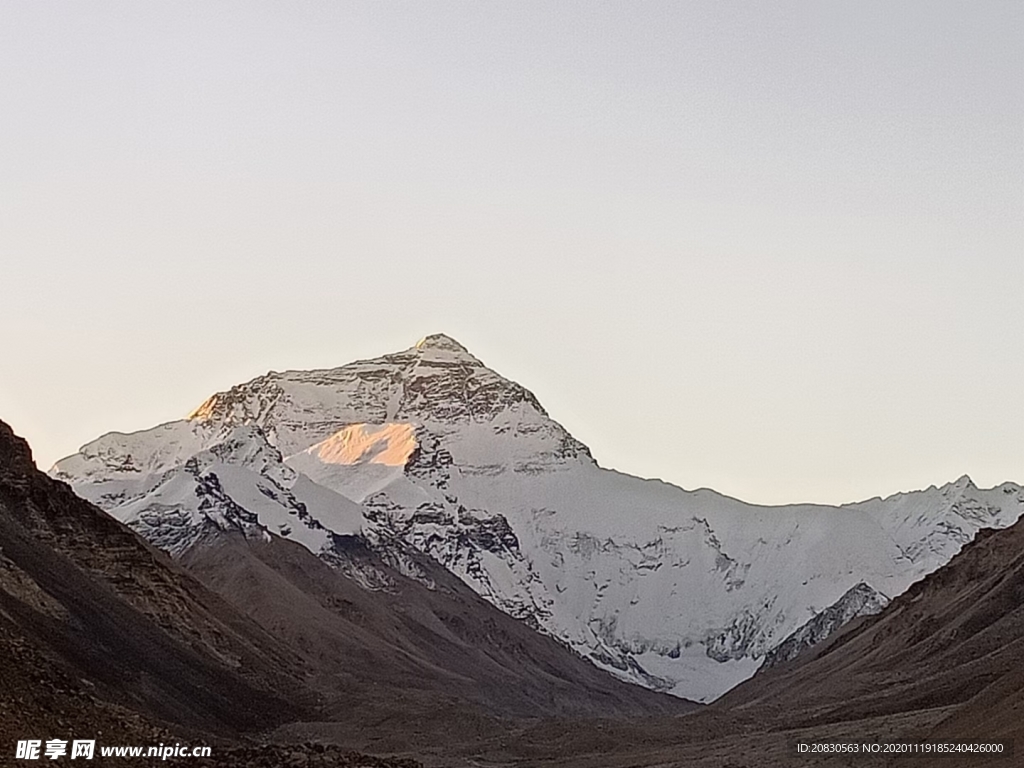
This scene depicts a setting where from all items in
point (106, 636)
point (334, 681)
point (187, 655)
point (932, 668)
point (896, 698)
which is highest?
point (334, 681)

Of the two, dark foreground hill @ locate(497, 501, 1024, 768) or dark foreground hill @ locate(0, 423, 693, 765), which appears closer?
dark foreground hill @ locate(0, 423, 693, 765)

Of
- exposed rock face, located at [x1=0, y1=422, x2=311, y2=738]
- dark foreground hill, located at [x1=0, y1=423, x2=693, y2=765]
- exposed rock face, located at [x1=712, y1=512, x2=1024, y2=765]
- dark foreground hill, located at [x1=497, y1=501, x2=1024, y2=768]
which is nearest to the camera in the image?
exposed rock face, located at [x1=0, y1=422, x2=311, y2=738]

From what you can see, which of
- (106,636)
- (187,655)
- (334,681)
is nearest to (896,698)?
(106,636)

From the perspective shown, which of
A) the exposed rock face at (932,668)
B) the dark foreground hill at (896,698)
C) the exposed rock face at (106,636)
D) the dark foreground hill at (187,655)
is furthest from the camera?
the dark foreground hill at (896,698)

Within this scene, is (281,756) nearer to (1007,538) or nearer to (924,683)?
(924,683)

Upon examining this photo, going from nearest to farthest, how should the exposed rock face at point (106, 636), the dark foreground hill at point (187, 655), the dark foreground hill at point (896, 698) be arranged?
1. the exposed rock face at point (106, 636)
2. the dark foreground hill at point (187, 655)
3. the dark foreground hill at point (896, 698)

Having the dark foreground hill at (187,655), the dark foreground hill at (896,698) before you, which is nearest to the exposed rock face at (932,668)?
the dark foreground hill at (896,698)

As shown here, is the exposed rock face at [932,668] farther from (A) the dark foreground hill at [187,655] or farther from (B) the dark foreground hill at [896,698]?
(A) the dark foreground hill at [187,655]

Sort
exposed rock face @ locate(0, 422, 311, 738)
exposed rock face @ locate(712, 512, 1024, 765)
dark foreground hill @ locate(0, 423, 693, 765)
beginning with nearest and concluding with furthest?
exposed rock face @ locate(0, 422, 311, 738) → dark foreground hill @ locate(0, 423, 693, 765) → exposed rock face @ locate(712, 512, 1024, 765)

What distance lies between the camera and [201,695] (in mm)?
84625

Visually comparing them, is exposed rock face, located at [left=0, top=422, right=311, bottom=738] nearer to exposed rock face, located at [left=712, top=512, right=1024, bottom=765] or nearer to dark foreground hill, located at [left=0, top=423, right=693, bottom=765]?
dark foreground hill, located at [left=0, top=423, right=693, bottom=765]

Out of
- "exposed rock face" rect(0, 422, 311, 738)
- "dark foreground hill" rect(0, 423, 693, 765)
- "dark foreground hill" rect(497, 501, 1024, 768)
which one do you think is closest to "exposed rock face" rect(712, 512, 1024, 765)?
"dark foreground hill" rect(497, 501, 1024, 768)

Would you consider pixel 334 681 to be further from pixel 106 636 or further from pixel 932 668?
pixel 932 668

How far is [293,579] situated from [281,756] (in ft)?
395
